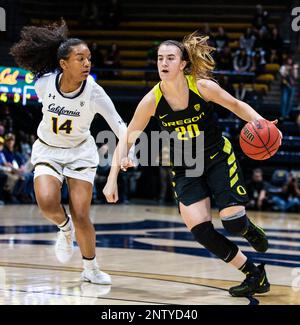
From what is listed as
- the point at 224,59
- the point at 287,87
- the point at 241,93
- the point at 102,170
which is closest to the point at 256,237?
the point at 102,170

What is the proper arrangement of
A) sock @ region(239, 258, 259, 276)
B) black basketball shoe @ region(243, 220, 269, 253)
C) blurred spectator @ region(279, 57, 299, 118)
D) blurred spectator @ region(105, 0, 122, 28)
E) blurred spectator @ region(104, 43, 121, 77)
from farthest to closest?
1. blurred spectator @ region(105, 0, 122, 28)
2. blurred spectator @ region(104, 43, 121, 77)
3. blurred spectator @ region(279, 57, 299, 118)
4. black basketball shoe @ region(243, 220, 269, 253)
5. sock @ region(239, 258, 259, 276)

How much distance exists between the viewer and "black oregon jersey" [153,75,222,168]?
5895 mm

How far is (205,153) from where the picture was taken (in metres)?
5.95

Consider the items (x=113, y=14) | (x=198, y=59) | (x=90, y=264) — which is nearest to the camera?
(x=198, y=59)

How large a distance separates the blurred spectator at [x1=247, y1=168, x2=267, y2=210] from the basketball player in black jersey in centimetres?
963

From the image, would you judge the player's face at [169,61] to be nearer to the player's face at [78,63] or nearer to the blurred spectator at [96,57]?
the player's face at [78,63]

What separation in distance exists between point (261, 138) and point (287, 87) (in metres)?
11.5

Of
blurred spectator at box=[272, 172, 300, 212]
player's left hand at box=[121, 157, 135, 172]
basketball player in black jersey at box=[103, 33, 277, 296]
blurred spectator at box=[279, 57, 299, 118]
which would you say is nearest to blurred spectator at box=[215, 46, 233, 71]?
blurred spectator at box=[279, 57, 299, 118]

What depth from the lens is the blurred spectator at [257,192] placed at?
1562cm

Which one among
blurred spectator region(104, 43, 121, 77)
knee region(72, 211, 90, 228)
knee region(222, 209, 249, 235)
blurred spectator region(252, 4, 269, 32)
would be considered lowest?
knee region(72, 211, 90, 228)

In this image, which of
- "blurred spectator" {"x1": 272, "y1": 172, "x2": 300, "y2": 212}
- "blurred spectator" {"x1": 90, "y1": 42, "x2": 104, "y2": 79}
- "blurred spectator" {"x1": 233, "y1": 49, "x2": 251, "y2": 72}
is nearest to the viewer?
"blurred spectator" {"x1": 272, "y1": 172, "x2": 300, "y2": 212}

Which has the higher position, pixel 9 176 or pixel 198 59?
pixel 198 59

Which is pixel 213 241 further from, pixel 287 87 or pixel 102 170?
pixel 287 87

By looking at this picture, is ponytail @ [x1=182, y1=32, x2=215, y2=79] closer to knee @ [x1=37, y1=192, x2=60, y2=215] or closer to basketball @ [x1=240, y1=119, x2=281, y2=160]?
basketball @ [x1=240, y1=119, x2=281, y2=160]
